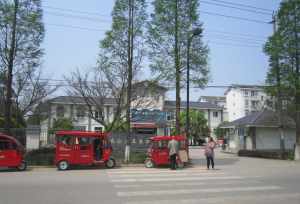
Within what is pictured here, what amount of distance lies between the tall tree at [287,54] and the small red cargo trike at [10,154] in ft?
64.9

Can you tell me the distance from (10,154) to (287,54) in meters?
21.8

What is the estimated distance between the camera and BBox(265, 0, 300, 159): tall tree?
27859 millimetres

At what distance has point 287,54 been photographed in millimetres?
28203

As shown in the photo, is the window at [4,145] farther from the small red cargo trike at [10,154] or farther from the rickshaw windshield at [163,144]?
the rickshaw windshield at [163,144]

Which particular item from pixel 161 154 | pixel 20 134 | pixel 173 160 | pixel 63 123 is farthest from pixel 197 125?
pixel 173 160

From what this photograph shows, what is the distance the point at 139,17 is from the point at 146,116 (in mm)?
8810

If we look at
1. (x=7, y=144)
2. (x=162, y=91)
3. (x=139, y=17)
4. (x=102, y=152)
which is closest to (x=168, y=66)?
(x=162, y=91)

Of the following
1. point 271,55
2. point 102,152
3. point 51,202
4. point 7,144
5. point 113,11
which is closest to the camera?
point 51,202

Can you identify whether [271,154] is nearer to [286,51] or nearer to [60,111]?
[286,51]

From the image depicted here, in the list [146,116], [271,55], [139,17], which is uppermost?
[139,17]

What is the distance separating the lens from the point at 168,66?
25203 millimetres

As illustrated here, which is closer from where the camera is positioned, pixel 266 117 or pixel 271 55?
pixel 271 55

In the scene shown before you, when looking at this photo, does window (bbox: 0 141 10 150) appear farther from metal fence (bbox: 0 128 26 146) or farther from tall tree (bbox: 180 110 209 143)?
tall tree (bbox: 180 110 209 143)

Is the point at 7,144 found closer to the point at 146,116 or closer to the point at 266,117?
the point at 146,116
